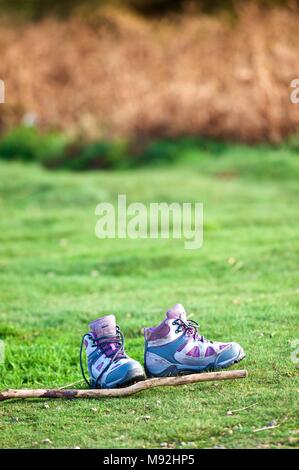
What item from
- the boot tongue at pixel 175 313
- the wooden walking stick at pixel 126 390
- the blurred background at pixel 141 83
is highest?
the blurred background at pixel 141 83

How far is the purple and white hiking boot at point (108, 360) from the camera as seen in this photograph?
4723 millimetres

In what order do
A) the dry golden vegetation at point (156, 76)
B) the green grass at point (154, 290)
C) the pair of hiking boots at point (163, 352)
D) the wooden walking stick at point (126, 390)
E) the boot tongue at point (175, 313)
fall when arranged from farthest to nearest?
the dry golden vegetation at point (156, 76), the boot tongue at point (175, 313), the pair of hiking boots at point (163, 352), the wooden walking stick at point (126, 390), the green grass at point (154, 290)

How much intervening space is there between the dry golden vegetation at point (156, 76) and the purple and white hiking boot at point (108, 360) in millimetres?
10517

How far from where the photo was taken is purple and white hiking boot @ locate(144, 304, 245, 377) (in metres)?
4.87

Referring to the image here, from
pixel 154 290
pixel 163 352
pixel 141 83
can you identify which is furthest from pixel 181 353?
pixel 141 83

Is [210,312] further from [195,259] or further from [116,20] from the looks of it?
[116,20]

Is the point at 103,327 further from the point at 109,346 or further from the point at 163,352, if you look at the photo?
the point at 163,352

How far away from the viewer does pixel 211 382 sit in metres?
4.73

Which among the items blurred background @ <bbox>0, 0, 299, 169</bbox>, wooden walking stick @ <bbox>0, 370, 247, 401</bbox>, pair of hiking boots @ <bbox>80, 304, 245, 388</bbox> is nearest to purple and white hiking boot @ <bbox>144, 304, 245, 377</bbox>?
pair of hiking boots @ <bbox>80, 304, 245, 388</bbox>

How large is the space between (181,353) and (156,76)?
13097mm

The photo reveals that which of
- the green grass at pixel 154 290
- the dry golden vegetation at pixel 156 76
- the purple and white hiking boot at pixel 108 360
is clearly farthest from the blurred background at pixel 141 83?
the purple and white hiking boot at pixel 108 360

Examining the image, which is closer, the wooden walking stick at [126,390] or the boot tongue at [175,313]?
the wooden walking stick at [126,390]

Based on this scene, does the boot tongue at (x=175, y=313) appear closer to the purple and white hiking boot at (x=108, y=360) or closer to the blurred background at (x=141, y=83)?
the purple and white hiking boot at (x=108, y=360)

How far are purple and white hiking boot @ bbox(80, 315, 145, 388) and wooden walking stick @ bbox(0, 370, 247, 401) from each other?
0.07m
